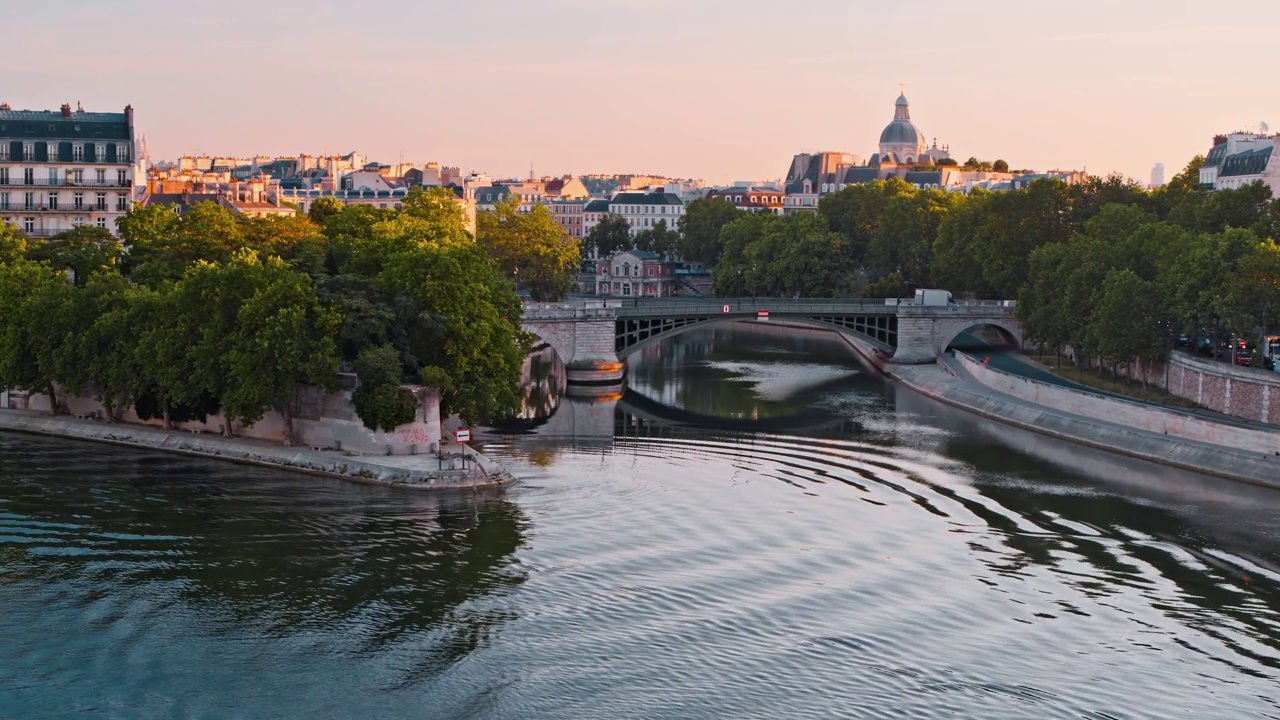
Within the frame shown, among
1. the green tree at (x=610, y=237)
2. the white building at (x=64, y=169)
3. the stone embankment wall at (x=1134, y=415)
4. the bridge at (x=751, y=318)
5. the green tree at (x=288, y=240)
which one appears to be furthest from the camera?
the green tree at (x=610, y=237)

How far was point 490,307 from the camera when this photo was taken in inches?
2218

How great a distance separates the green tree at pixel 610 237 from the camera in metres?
157

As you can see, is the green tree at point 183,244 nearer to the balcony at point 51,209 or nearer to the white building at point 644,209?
the balcony at point 51,209

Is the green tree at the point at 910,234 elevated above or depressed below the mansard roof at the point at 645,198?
below

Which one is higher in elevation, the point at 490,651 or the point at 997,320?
the point at 997,320

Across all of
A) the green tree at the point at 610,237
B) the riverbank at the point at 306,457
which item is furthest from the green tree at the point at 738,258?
the riverbank at the point at 306,457

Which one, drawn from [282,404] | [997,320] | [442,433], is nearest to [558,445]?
[442,433]

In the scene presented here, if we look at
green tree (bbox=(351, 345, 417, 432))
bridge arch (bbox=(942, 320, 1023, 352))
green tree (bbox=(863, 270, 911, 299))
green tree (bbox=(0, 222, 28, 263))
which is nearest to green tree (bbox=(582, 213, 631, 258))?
green tree (bbox=(863, 270, 911, 299))

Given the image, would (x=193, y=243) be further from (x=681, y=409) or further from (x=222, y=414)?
(x=681, y=409)

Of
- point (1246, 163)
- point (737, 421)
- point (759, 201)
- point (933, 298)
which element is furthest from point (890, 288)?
point (759, 201)

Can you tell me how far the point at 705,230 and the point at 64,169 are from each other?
71.8 m

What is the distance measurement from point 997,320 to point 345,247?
37781 mm

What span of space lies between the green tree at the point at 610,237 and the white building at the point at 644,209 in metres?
16.5

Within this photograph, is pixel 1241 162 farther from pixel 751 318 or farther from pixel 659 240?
pixel 659 240
